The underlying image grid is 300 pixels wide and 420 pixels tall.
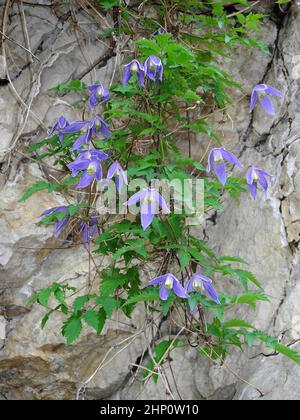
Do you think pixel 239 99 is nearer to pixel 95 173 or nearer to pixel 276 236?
pixel 276 236

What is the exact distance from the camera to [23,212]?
75.7 inches

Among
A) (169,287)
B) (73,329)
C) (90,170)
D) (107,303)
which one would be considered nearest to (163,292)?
(169,287)

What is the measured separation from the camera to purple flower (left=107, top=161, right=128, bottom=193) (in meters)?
1.42

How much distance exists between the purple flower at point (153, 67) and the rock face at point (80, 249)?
1.97ft

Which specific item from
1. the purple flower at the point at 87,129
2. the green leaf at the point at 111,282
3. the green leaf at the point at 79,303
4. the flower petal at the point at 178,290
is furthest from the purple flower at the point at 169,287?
the purple flower at the point at 87,129

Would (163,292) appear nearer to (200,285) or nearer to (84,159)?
(200,285)

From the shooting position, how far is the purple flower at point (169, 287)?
142 cm

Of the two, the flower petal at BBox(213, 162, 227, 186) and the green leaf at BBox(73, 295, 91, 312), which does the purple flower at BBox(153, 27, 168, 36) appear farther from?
the green leaf at BBox(73, 295, 91, 312)

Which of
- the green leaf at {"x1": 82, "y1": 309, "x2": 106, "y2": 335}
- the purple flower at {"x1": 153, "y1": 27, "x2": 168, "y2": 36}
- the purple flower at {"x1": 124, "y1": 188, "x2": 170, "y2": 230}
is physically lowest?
the green leaf at {"x1": 82, "y1": 309, "x2": 106, "y2": 335}

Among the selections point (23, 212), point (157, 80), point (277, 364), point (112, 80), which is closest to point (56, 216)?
point (23, 212)

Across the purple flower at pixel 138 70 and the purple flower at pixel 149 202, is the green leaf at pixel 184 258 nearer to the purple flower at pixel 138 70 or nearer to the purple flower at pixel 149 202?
the purple flower at pixel 149 202

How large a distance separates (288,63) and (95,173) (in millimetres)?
983

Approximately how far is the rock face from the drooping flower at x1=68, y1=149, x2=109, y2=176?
497mm

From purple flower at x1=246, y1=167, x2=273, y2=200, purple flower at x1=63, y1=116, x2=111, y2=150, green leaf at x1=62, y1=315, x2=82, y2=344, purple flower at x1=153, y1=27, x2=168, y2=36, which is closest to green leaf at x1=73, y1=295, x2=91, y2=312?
green leaf at x1=62, y1=315, x2=82, y2=344
